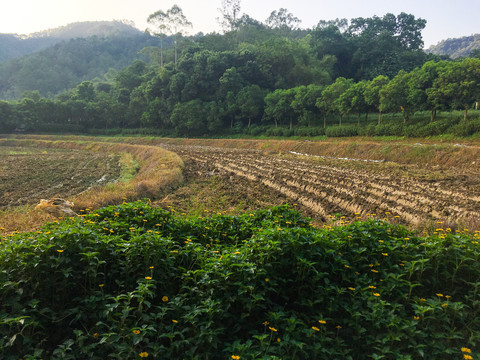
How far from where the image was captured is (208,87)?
57562mm

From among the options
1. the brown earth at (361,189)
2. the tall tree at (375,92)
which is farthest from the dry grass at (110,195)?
the tall tree at (375,92)

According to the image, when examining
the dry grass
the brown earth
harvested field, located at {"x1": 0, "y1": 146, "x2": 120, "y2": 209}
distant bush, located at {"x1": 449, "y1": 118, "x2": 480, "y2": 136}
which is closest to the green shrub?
distant bush, located at {"x1": 449, "y1": 118, "x2": 480, "y2": 136}

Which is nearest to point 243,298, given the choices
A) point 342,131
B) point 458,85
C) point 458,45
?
point 458,85

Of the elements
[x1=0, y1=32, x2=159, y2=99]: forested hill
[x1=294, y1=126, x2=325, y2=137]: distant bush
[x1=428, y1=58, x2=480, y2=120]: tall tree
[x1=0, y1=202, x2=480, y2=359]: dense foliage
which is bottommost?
[x1=0, y1=202, x2=480, y2=359]: dense foliage

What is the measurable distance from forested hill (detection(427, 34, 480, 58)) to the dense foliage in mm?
133965

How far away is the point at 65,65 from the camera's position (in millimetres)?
122562

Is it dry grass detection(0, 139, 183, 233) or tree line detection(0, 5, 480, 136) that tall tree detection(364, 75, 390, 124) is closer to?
tree line detection(0, 5, 480, 136)

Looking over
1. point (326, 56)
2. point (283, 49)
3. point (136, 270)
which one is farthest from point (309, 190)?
point (326, 56)

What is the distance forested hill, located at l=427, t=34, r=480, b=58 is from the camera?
360 feet

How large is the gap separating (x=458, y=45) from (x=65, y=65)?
15486 cm

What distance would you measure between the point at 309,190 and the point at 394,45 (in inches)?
2868

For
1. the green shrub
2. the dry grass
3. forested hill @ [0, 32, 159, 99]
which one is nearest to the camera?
the dry grass

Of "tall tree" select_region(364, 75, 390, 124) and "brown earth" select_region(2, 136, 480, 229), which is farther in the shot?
"tall tree" select_region(364, 75, 390, 124)

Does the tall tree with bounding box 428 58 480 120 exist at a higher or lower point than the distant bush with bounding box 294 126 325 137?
higher
